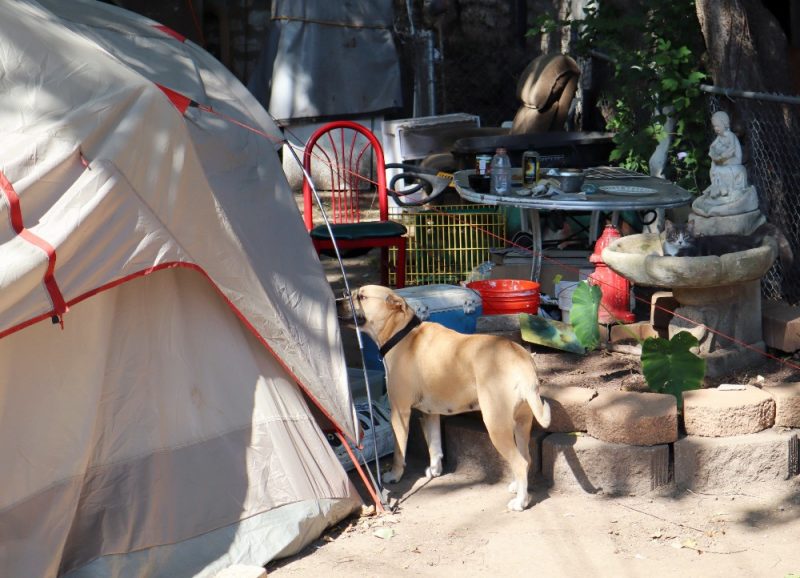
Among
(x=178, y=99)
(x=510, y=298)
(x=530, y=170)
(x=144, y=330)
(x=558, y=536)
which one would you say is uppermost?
(x=178, y=99)

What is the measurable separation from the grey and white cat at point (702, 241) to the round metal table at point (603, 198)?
0.52 meters

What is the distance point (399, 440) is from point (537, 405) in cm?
83

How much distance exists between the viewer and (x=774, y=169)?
7090 mm

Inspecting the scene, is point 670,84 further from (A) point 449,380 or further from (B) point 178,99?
(B) point 178,99

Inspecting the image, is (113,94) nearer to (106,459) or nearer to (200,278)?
(200,278)

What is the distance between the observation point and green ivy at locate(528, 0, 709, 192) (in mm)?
7609

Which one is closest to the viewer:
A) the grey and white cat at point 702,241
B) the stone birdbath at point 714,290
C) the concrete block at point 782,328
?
the stone birdbath at point 714,290

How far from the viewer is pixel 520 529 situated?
461 cm

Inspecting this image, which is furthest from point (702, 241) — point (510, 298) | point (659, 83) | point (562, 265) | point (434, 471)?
point (659, 83)

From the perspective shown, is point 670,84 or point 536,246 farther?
point 670,84

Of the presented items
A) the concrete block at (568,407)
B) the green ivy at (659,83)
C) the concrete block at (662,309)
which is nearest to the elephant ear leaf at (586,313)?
the concrete block at (662,309)

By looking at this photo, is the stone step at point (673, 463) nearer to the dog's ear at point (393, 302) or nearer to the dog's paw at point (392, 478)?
the dog's paw at point (392, 478)

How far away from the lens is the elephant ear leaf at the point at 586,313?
5.84 metres

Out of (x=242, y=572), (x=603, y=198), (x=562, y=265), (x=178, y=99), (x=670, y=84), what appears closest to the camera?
(x=242, y=572)
